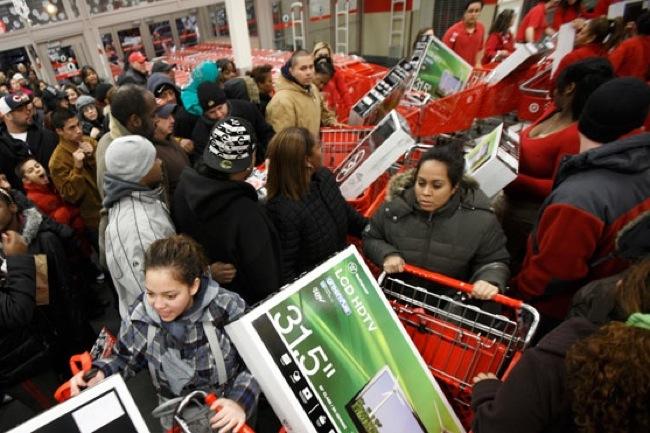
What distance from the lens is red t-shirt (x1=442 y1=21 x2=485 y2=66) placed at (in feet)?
20.6

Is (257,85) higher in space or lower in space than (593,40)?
lower

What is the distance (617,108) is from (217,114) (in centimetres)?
280

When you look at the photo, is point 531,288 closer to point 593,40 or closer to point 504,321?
point 504,321

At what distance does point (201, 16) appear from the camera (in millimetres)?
11219

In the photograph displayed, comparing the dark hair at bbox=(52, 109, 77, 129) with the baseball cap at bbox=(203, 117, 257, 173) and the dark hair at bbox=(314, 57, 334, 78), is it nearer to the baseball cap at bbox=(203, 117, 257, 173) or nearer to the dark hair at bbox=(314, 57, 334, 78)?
the baseball cap at bbox=(203, 117, 257, 173)

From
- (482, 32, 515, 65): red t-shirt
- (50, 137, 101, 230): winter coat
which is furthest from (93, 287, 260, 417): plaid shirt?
(482, 32, 515, 65): red t-shirt

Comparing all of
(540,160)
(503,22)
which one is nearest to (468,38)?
(503,22)

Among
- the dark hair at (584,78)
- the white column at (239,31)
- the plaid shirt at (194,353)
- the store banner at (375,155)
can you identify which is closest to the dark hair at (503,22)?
the white column at (239,31)

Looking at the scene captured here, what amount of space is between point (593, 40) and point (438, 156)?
3.76 metres

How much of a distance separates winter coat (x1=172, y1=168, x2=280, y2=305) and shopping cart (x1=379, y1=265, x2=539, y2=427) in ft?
2.23

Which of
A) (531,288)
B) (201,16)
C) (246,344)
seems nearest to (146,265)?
(246,344)

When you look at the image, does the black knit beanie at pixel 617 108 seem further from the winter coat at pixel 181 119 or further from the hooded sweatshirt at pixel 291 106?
the winter coat at pixel 181 119

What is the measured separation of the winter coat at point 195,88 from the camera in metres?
3.88

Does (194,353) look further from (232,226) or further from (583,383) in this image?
(583,383)
